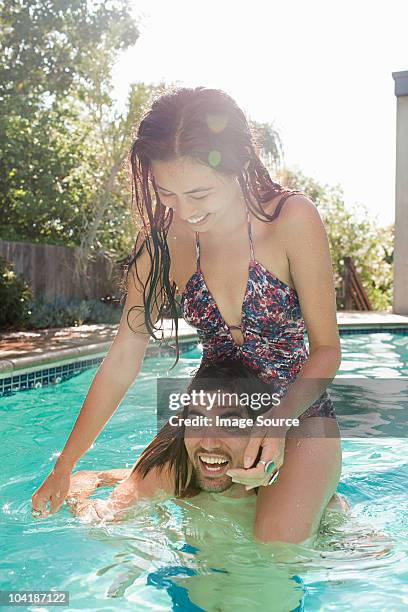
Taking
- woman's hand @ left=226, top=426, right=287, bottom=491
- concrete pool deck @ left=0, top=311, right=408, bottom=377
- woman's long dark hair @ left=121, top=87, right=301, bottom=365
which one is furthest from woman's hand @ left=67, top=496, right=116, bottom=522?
concrete pool deck @ left=0, top=311, right=408, bottom=377

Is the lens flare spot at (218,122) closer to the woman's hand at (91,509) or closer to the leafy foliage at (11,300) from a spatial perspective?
the woman's hand at (91,509)

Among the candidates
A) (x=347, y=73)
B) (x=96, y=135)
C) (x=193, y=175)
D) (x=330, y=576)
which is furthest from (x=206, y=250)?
(x=347, y=73)

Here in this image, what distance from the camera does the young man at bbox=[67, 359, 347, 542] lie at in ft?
8.16

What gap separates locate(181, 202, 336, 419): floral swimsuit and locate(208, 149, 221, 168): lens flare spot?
411mm

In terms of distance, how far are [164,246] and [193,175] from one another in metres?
0.48

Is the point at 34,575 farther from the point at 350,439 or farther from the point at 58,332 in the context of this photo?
the point at 58,332

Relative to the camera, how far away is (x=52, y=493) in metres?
2.33

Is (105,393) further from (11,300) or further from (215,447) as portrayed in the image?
(11,300)

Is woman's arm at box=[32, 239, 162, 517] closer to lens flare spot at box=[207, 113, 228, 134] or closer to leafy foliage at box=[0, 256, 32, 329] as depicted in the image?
lens flare spot at box=[207, 113, 228, 134]

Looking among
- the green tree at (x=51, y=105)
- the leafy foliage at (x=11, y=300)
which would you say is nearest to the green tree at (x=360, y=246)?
the green tree at (x=51, y=105)

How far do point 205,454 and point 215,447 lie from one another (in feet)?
0.19

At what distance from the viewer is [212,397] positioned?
2607 mm

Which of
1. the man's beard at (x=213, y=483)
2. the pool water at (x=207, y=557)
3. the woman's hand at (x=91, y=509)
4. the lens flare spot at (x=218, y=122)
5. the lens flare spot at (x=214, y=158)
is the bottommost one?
the pool water at (x=207, y=557)

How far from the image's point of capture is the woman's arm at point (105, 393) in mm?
2342
